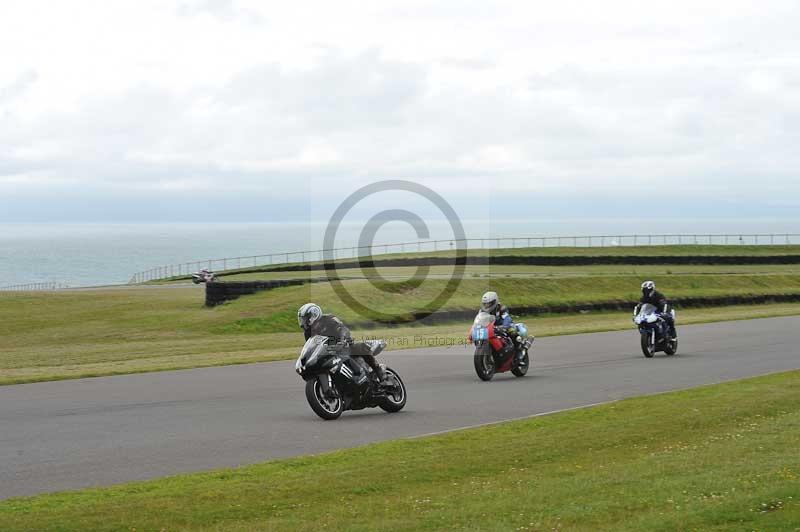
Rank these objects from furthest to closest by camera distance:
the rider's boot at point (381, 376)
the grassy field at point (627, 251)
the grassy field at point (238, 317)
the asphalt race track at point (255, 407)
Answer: the grassy field at point (627, 251) < the grassy field at point (238, 317) < the rider's boot at point (381, 376) < the asphalt race track at point (255, 407)

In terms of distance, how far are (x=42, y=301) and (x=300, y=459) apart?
36014 mm

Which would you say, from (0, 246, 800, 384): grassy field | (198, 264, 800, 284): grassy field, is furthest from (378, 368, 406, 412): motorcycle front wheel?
(198, 264, 800, 284): grassy field

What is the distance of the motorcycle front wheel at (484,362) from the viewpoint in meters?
21.4

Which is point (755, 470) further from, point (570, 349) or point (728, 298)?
point (728, 298)

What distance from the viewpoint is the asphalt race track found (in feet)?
41.2

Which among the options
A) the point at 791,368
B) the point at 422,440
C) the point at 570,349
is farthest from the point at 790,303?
the point at 422,440

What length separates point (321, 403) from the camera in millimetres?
15891

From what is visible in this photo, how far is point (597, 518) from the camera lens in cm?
861

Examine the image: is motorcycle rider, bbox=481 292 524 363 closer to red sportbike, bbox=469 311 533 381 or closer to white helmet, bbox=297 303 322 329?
red sportbike, bbox=469 311 533 381

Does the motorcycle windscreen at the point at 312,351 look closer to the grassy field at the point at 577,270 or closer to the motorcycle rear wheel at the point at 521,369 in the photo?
the motorcycle rear wheel at the point at 521,369

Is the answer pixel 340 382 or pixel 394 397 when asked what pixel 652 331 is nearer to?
pixel 394 397

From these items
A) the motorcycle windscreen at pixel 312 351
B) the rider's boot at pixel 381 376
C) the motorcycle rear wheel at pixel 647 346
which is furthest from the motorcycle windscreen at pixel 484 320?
the motorcycle windscreen at pixel 312 351

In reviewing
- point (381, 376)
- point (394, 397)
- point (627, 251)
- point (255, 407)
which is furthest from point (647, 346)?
point (627, 251)

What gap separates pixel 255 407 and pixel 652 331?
12.1 metres
